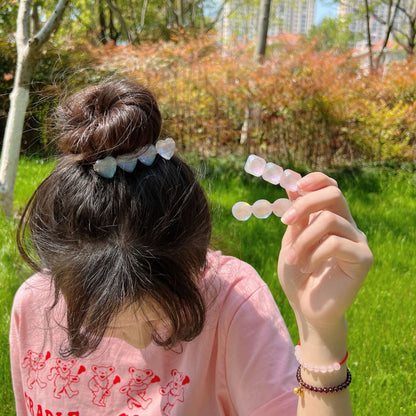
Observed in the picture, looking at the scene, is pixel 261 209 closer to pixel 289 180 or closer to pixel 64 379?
pixel 289 180

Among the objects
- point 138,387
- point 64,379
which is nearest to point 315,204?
point 138,387

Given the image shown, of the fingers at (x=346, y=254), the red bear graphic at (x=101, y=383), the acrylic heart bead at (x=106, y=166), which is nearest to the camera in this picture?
the fingers at (x=346, y=254)

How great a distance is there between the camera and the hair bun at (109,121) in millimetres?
1043

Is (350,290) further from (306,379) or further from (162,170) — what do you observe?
(162,170)

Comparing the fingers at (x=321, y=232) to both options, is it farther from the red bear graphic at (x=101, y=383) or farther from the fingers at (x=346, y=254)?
the red bear graphic at (x=101, y=383)

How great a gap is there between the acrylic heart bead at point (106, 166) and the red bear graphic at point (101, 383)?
0.54m

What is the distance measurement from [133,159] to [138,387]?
23.0 inches

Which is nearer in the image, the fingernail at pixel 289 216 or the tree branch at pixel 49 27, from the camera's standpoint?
the fingernail at pixel 289 216

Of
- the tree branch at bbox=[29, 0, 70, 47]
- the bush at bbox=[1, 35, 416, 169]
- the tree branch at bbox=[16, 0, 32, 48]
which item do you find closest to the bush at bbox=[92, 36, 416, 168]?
the bush at bbox=[1, 35, 416, 169]

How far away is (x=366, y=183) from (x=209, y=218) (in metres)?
4.04

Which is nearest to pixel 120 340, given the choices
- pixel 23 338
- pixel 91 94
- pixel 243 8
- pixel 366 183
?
pixel 23 338

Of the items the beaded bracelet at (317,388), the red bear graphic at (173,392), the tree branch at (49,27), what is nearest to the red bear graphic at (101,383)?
the red bear graphic at (173,392)

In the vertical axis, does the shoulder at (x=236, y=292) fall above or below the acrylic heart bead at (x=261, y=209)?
below

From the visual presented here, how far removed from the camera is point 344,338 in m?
0.95
